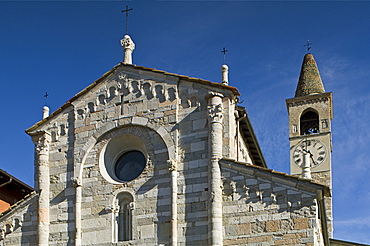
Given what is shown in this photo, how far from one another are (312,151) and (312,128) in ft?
6.12

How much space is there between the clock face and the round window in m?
18.3

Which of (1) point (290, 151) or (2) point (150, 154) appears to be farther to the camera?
(1) point (290, 151)

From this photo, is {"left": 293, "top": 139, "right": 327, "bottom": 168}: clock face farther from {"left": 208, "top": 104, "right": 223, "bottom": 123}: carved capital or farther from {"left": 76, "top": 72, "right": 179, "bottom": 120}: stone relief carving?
{"left": 208, "top": 104, "right": 223, "bottom": 123}: carved capital

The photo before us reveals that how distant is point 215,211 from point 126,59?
6.43 m

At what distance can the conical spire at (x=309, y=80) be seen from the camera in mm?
39344

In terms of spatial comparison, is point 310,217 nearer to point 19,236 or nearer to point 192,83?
point 192,83

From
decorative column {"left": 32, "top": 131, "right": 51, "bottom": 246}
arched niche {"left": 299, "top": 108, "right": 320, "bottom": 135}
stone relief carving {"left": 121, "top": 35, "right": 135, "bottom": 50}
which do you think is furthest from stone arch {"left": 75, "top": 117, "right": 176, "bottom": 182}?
arched niche {"left": 299, "top": 108, "right": 320, "bottom": 135}

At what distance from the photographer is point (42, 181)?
21.2 metres

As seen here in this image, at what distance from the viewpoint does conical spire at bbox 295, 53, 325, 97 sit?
39344 millimetres

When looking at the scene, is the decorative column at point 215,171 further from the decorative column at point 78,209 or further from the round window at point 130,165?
the decorative column at point 78,209

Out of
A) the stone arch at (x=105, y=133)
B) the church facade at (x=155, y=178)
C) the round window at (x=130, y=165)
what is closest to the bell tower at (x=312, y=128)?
the church facade at (x=155, y=178)

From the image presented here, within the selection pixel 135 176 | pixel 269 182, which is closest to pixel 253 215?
pixel 269 182

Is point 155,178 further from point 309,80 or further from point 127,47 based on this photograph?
point 309,80

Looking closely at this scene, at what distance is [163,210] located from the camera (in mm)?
19344
